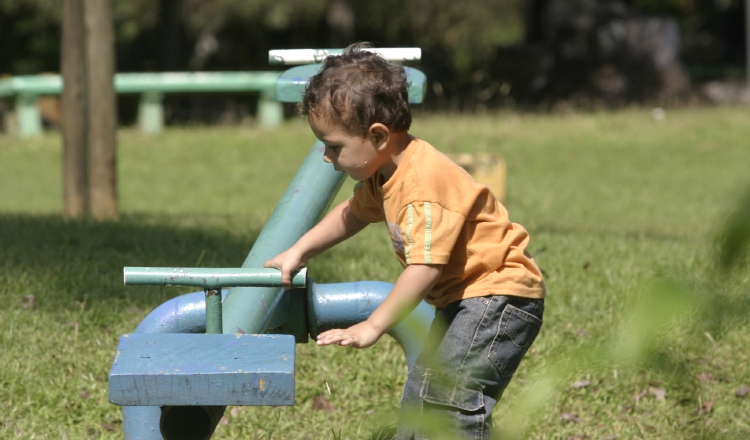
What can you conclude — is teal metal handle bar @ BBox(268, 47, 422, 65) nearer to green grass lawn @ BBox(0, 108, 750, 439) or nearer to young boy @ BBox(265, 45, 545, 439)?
young boy @ BBox(265, 45, 545, 439)

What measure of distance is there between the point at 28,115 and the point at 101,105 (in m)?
9.47

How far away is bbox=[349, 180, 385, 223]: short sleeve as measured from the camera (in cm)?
244

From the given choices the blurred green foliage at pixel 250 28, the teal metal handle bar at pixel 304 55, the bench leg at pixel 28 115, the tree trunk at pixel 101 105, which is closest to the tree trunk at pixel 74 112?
the tree trunk at pixel 101 105

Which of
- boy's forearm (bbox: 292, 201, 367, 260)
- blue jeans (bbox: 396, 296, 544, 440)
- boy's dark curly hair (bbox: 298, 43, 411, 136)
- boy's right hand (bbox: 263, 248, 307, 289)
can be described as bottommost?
blue jeans (bbox: 396, 296, 544, 440)

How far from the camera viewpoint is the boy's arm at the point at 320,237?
2.39m

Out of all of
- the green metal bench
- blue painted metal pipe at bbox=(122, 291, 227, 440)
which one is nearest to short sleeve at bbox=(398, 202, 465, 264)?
blue painted metal pipe at bbox=(122, 291, 227, 440)

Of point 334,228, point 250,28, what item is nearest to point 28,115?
point 250,28

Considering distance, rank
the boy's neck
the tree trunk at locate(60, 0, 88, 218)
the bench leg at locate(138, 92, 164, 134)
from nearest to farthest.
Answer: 1. the boy's neck
2. the tree trunk at locate(60, 0, 88, 218)
3. the bench leg at locate(138, 92, 164, 134)

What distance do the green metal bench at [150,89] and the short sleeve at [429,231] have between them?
13.2 meters

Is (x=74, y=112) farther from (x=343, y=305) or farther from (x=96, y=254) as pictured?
(x=343, y=305)

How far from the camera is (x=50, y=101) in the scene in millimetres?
17703

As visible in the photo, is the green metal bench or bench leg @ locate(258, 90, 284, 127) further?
bench leg @ locate(258, 90, 284, 127)

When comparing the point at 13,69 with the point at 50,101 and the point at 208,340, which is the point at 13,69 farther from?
the point at 208,340

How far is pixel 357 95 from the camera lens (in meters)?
2.13
